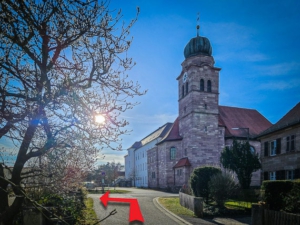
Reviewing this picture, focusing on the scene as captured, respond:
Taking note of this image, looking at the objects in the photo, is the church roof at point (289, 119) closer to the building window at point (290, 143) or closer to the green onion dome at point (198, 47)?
the building window at point (290, 143)

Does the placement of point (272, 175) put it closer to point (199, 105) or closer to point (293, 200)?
point (293, 200)

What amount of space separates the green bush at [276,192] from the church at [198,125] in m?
23.8

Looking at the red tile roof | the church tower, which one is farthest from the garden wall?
the church tower

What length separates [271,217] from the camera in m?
9.02

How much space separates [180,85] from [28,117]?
40.5 meters

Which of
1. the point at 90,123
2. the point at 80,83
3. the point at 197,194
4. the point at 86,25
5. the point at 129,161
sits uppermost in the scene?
the point at 86,25

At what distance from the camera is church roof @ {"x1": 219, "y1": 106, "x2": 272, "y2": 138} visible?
4038 cm

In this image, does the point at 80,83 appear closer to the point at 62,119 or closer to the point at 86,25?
the point at 62,119

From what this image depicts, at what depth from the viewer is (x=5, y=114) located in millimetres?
3400

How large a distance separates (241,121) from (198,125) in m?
10.2

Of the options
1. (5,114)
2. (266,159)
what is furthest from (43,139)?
(266,159)

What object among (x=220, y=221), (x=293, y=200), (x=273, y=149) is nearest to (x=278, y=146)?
(x=273, y=149)

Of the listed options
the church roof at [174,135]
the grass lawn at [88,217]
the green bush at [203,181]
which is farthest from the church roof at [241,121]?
the grass lawn at [88,217]

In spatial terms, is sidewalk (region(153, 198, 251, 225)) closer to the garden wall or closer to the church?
the garden wall
